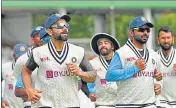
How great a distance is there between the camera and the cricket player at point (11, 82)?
16234 mm

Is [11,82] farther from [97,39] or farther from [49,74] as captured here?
[49,74]

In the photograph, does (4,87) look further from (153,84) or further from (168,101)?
(153,84)

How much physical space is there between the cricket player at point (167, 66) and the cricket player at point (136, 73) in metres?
2.29

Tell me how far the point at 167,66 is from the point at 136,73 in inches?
110

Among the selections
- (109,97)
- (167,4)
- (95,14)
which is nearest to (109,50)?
(109,97)

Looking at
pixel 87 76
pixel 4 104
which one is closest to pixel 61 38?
pixel 87 76

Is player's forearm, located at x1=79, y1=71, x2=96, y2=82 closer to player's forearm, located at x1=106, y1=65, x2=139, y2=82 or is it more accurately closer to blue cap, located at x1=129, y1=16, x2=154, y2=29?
player's forearm, located at x1=106, y1=65, x2=139, y2=82


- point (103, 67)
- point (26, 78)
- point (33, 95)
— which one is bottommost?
point (33, 95)

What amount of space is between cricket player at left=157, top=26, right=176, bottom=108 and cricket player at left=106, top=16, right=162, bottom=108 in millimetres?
2289

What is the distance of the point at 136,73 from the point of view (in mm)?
12172

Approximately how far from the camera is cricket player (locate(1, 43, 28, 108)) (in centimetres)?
1623

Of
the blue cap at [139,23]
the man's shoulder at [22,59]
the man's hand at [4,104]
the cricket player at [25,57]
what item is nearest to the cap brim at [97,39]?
the cricket player at [25,57]

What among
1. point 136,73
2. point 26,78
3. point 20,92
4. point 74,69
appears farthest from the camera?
point 20,92

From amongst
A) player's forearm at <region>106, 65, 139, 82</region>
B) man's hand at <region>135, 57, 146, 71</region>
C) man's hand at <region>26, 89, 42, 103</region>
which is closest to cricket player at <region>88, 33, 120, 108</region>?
player's forearm at <region>106, 65, 139, 82</region>
